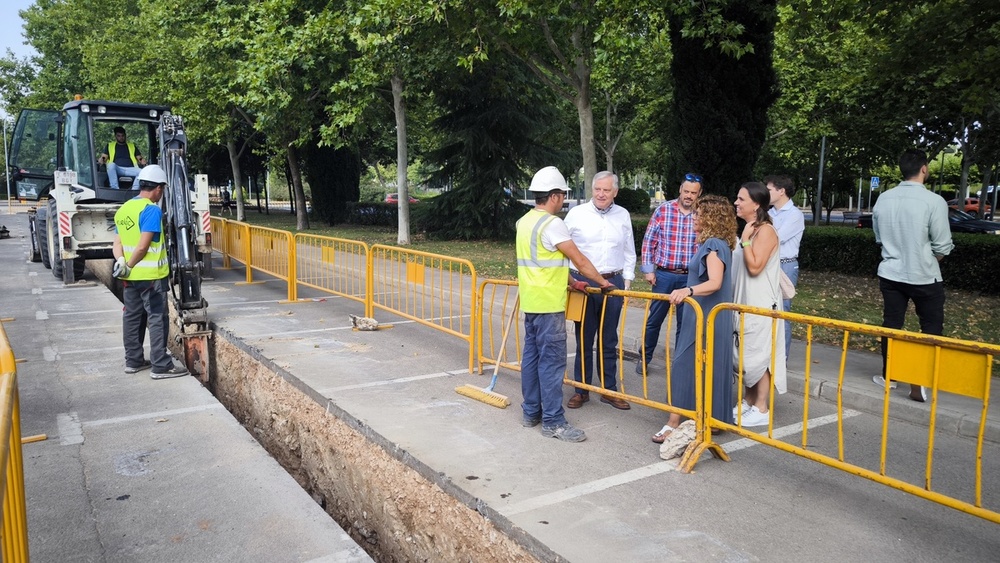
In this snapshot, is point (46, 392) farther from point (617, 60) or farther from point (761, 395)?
point (617, 60)

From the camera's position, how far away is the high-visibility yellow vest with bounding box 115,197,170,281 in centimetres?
684

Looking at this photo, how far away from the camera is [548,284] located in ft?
16.3

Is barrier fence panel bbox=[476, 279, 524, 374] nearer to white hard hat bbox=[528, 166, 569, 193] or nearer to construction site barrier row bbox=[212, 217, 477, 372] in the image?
construction site barrier row bbox=[212, 217, 477, 372]

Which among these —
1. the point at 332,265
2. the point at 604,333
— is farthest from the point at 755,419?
the point at 332,265

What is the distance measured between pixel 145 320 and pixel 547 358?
454 cm

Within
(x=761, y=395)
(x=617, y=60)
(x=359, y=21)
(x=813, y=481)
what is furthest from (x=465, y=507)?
(x=359, y=21)

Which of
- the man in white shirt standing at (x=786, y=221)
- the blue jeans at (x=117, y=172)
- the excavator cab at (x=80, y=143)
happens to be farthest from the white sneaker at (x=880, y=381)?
the blue jeans at (x=117, y=172)

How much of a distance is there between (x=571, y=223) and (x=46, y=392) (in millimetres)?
4991

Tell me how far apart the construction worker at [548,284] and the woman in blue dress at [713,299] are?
0.73 metres

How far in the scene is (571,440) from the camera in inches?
197

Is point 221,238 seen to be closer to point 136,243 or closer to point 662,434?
point 136,243

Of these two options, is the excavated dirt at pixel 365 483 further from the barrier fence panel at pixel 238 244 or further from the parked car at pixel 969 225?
the parked car at pixel 969 225

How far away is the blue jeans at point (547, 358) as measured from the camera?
5031 mm

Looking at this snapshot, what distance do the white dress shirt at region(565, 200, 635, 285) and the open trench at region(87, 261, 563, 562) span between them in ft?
7.64
